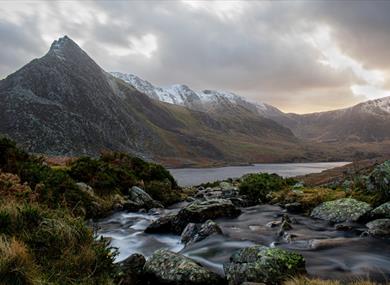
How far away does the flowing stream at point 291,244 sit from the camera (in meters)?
11.2

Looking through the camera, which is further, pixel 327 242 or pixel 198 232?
pixel 198 232

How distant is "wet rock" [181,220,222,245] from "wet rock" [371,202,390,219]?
729cm

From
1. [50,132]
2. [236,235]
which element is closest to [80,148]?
[50,132]

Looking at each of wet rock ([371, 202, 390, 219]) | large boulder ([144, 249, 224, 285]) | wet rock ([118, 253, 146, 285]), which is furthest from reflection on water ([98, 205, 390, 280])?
wet rock ([118, 253, 146, 285])

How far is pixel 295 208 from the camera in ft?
71.4

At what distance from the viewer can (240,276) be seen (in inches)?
364

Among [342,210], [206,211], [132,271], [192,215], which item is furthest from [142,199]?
[132,271]

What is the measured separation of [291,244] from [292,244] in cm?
4

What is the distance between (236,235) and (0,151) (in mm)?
13946

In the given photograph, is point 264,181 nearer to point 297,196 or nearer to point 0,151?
point 297,196

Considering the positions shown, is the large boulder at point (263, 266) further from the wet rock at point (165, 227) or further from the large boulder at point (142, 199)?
the large boulder at point (142, 199)

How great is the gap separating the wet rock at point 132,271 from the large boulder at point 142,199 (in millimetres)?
13811

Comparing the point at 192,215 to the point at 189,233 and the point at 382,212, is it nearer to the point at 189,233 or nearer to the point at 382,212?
the point at 189,233

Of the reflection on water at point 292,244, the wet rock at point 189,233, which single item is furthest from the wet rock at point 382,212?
the wet rock at point 189,233
